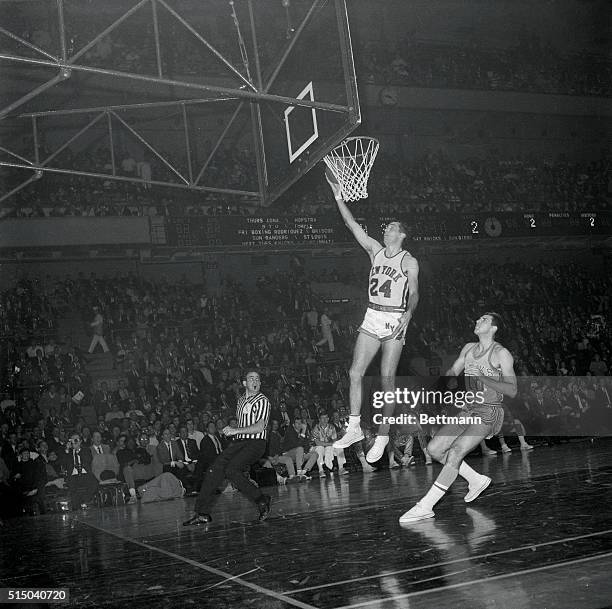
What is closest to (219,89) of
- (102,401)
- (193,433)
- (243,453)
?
(243,453)

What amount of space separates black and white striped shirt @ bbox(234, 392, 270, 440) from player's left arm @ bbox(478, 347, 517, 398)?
2.67 metres

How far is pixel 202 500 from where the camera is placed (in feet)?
28.1

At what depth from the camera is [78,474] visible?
12445 mm

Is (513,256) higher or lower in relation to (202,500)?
higher

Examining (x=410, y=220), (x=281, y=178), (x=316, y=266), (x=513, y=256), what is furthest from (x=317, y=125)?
(x=513, y=256)

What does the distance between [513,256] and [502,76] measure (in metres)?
7.58

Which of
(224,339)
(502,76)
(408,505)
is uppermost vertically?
(502,76)

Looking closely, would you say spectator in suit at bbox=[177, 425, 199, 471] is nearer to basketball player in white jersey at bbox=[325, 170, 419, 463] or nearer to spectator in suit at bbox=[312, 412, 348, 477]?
spectator in suit at bbox=[312, 412, 348, 477]

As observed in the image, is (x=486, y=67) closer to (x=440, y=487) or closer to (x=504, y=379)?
(x=504, y=379)

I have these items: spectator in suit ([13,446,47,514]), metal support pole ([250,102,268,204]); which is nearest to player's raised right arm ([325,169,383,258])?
metal support pole ([250,102,268,204])

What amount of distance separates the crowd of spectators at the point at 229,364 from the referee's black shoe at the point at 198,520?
4.36 metres

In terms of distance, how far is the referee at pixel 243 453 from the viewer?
851 centimetres

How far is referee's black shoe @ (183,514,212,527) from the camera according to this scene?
8.47 metres

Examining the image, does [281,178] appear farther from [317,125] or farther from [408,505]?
[408,505]
